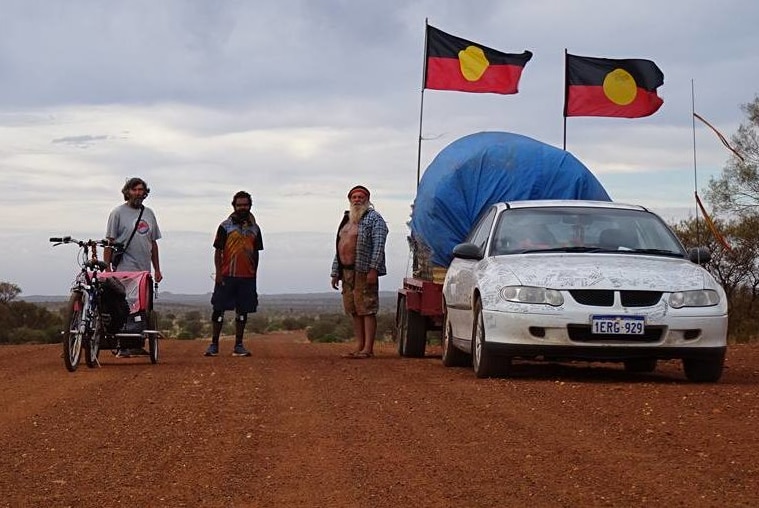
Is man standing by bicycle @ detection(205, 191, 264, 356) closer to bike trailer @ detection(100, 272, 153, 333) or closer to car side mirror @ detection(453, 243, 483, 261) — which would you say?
bike trailer @ detection(100, 272, 153, 333)

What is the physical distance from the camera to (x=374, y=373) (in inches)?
503

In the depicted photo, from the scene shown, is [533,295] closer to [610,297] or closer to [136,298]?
[610,297]

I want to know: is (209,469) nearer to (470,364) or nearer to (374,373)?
(374,373)

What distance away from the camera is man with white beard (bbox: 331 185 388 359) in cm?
1566

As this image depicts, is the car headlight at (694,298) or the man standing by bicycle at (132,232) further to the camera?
the man standing by bicycle at (132,232)

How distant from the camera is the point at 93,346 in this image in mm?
13586

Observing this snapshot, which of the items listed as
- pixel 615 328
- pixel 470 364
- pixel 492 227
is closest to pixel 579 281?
pixel 615 328

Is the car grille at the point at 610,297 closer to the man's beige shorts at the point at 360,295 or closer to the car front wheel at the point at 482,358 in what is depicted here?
the car front wheel at the point at 482,358

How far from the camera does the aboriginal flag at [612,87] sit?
22.0 m

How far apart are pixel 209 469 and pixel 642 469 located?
2.18 meters

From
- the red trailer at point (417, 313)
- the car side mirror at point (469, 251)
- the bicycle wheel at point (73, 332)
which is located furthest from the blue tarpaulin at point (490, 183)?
the bicycle wheel at point (73, 332)

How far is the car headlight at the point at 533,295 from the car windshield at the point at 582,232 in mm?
1061

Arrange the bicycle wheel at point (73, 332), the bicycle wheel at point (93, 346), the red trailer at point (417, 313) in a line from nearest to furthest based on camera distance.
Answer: the bicycle wheel at point (73, 332) < the bicycle wheel at point (93, 346) < the red trailer at point (417, 313)

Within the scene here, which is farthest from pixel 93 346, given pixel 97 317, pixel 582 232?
pixel 582 232
